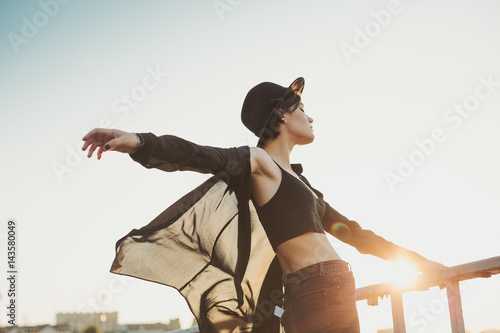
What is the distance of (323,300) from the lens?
2.24 m

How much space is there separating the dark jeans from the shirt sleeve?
34.1 inches

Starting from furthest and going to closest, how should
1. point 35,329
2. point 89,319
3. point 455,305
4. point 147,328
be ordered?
point 147,328
point 89,319
point 35,329
point 455,305

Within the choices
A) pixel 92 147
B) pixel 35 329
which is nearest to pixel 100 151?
pixel 92 147

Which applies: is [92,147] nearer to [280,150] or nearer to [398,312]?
[280,150]

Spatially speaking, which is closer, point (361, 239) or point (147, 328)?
point (361, 239)

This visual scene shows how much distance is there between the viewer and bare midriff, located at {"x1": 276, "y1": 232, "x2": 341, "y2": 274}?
235 cm

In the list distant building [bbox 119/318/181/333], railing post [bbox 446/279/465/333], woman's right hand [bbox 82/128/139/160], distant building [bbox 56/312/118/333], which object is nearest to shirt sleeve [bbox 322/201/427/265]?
railing post [bbox 446/279/465/333]

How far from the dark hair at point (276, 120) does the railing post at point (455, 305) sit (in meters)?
1.24

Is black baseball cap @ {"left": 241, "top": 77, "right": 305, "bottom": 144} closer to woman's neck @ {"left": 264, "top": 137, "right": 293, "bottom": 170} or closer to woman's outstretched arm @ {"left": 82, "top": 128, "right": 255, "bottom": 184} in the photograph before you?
woman's neck @ {"left": 264, "top": 137, "right": 293, "bottom": 170}

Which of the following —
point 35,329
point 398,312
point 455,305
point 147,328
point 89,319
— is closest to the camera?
point 455,305

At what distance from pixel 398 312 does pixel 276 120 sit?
1.41 metres

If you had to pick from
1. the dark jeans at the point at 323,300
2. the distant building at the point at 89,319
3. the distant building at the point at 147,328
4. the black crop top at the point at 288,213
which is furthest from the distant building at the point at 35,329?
the dark jeans at the point at 323,300

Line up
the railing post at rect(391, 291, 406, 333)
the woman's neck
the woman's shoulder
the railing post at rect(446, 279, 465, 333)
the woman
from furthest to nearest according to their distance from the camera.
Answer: the railing post at rect(391, 291, 406, 333) < the woman's neck < the railing post at rect(446, 279, 465, 333) < the woman's shoulder < the woman

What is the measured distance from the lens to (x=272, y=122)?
291 cm
